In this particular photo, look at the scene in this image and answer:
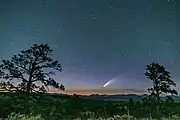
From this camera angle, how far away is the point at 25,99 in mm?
27000

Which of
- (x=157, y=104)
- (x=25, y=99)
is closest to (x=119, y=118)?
(x=25, y=99)

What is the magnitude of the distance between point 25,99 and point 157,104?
61.0 ft

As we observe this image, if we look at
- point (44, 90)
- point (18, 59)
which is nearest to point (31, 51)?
point (18, 59)

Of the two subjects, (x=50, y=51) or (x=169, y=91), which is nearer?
(x=50, y=51)

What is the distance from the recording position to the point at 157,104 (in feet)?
130

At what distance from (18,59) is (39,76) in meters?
2.40

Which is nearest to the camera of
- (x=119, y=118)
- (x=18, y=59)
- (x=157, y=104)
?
(x=119, y=118)

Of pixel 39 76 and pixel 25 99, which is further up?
pixel 39 76

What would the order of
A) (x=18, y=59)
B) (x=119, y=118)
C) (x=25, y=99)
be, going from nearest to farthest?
(x=119, y=118)
(x=25, y=99)
(x=18, y=59)

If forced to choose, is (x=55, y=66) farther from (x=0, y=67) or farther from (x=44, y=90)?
(x=0, y=67)

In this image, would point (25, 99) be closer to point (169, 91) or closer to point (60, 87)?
point (60, 87)

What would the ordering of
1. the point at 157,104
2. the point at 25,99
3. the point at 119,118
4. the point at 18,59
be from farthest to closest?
the point at 157,104 → the point at 18,59 → the point at 25,99 → the point at 119,118

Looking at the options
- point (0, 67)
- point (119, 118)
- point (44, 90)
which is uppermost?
point (0, 67)

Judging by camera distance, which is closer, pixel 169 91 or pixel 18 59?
pixel 18 59
